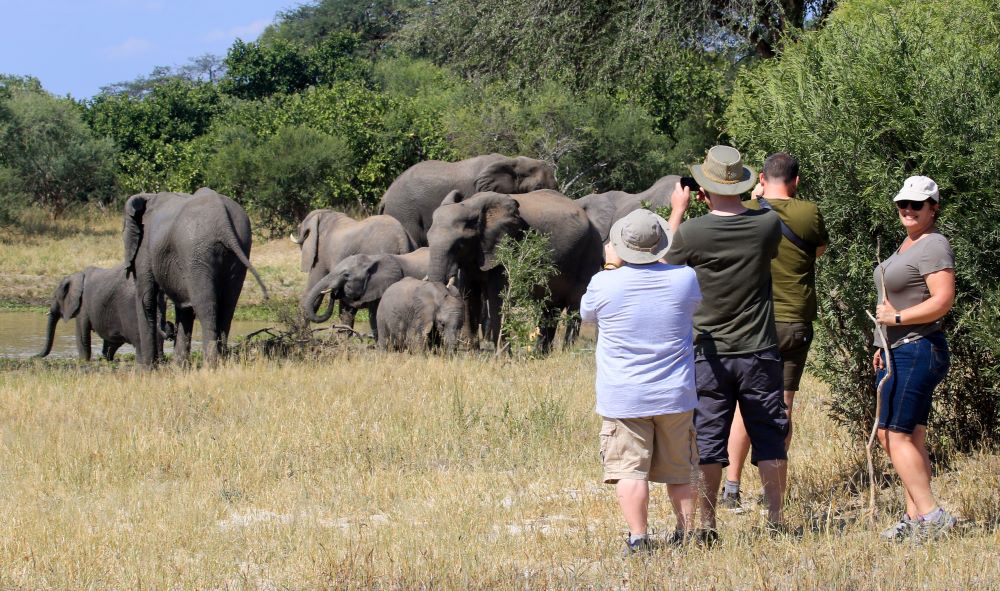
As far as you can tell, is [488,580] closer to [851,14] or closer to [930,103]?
[930,103]

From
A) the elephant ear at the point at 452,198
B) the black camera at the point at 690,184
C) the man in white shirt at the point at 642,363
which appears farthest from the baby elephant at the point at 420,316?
the man in white shirt at the point at 642,363

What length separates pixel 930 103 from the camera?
21.7 feet

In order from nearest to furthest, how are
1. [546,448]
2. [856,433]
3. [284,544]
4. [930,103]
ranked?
[284,544], [930,103], [856,433], [546,448]

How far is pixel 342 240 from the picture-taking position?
19.0 m

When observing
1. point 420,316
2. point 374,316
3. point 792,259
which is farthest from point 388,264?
point 792,259

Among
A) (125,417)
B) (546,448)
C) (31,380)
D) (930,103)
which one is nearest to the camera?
(930,103)

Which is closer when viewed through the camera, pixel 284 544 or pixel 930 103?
pixel 284 544

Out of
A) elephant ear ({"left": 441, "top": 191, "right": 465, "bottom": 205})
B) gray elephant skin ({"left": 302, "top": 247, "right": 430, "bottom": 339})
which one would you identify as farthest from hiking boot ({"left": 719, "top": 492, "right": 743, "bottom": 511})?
gray elephant skin ({"left": 302, "top": 247, "right": 430, "bottom": 339})

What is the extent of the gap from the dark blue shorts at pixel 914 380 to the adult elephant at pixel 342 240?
11.4 metres

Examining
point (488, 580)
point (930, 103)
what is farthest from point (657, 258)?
point (930, 103)

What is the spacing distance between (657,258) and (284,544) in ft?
7.32

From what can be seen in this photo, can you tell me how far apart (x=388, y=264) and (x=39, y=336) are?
684 cm

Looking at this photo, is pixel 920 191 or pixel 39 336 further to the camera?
pixel 39 336

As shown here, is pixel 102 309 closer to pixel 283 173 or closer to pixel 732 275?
pixel 732 275
